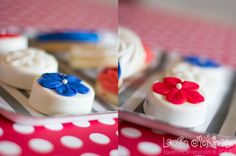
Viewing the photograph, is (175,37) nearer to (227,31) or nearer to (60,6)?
(227,31)

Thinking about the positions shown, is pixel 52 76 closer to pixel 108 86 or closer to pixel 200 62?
pixel 108 86

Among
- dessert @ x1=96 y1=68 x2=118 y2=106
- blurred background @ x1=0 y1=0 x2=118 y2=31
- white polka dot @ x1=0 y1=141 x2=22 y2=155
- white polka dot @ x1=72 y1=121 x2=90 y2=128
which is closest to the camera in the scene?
white polka dot @ x1=0 y1=141 x2=22 y2=155

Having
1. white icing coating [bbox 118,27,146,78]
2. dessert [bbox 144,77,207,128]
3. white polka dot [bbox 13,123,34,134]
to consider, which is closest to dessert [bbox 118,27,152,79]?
white icing coating [bbox 118,27,146,78]

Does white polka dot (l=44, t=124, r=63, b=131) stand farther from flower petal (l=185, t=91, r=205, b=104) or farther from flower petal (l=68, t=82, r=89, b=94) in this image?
flower petal (l=185, t=91, r=205, b=104)

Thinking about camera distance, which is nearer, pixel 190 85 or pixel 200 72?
pixel 190 85

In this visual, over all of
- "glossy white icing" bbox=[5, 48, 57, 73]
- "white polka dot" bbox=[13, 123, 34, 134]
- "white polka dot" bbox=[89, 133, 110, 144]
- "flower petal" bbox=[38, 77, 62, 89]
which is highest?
"glossy white icing" bbox=[5, 48, 57, 73]

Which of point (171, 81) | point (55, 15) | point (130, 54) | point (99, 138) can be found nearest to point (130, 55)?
point (130, 54)
